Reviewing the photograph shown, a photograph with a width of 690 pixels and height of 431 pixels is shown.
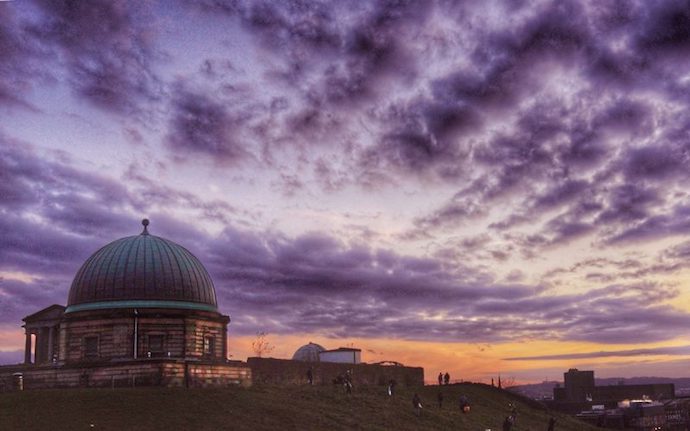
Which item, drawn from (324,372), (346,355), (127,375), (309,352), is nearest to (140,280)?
(127,375)

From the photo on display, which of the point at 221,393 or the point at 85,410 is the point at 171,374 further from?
the point at 85,410

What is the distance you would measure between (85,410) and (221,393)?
32.5 ft

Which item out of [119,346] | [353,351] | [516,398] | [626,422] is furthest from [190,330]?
[626,422]

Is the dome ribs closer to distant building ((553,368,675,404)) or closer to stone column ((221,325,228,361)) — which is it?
stone column ((221,325,228,361))

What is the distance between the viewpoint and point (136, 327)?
58250 millimetres

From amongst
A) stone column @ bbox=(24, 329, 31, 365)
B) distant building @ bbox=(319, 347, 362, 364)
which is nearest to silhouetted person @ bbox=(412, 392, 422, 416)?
distant building @ bbox=(319, 347, 362, 364)

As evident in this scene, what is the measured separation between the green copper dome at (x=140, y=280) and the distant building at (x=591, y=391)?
9394cm

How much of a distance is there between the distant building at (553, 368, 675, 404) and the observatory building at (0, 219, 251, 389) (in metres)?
93.7

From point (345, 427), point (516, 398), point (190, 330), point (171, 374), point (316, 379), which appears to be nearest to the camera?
point (345, 427)

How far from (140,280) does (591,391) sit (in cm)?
10487

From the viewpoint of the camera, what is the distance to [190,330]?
197ft

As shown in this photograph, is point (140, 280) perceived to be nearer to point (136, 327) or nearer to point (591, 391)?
point (136, 327)

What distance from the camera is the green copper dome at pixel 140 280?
59812 millimetres

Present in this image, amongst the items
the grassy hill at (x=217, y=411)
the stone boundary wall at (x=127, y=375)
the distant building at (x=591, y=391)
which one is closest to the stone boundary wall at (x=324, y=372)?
the stone boundary wall at (x=127, y=375)
